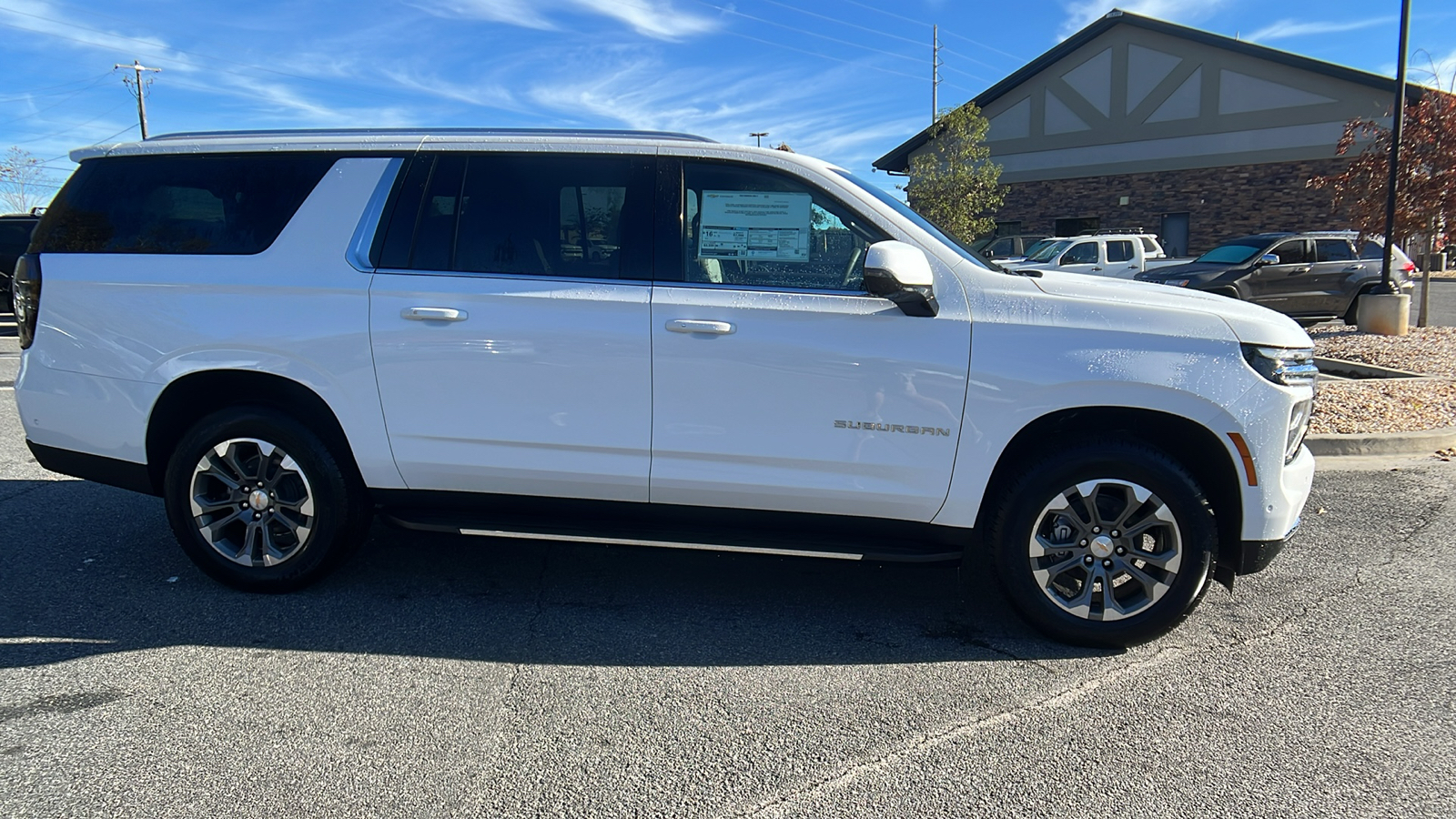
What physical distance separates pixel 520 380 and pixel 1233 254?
52.1ft

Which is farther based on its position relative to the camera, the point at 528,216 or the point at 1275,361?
the point at 528,216

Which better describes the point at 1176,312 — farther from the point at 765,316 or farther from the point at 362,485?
the point at 362,485

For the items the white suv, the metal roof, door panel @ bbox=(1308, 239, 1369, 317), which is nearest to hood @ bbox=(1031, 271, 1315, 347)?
the white suv

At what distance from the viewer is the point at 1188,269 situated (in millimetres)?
15820

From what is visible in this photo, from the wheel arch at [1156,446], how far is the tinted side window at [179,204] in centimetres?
317

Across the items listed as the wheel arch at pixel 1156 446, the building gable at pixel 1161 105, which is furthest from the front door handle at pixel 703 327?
the building gable at pixel 1161 105

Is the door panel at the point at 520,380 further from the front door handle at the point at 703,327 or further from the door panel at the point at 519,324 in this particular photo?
the front door handle at the point at 703,327

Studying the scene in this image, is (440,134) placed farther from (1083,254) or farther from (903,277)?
(1083,254)

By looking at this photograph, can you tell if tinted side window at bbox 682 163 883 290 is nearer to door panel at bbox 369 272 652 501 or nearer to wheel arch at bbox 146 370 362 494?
door panel at bbox 369 272 652 501

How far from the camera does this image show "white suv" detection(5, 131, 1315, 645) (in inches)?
136

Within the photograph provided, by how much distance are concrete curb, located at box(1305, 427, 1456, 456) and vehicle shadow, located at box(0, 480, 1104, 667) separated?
Answer: 4.33 m

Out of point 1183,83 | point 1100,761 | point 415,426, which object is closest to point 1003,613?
point 1100,761

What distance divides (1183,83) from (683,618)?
3157 centimetres

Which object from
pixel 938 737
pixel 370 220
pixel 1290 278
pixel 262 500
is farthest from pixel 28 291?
pixel 1290 278
